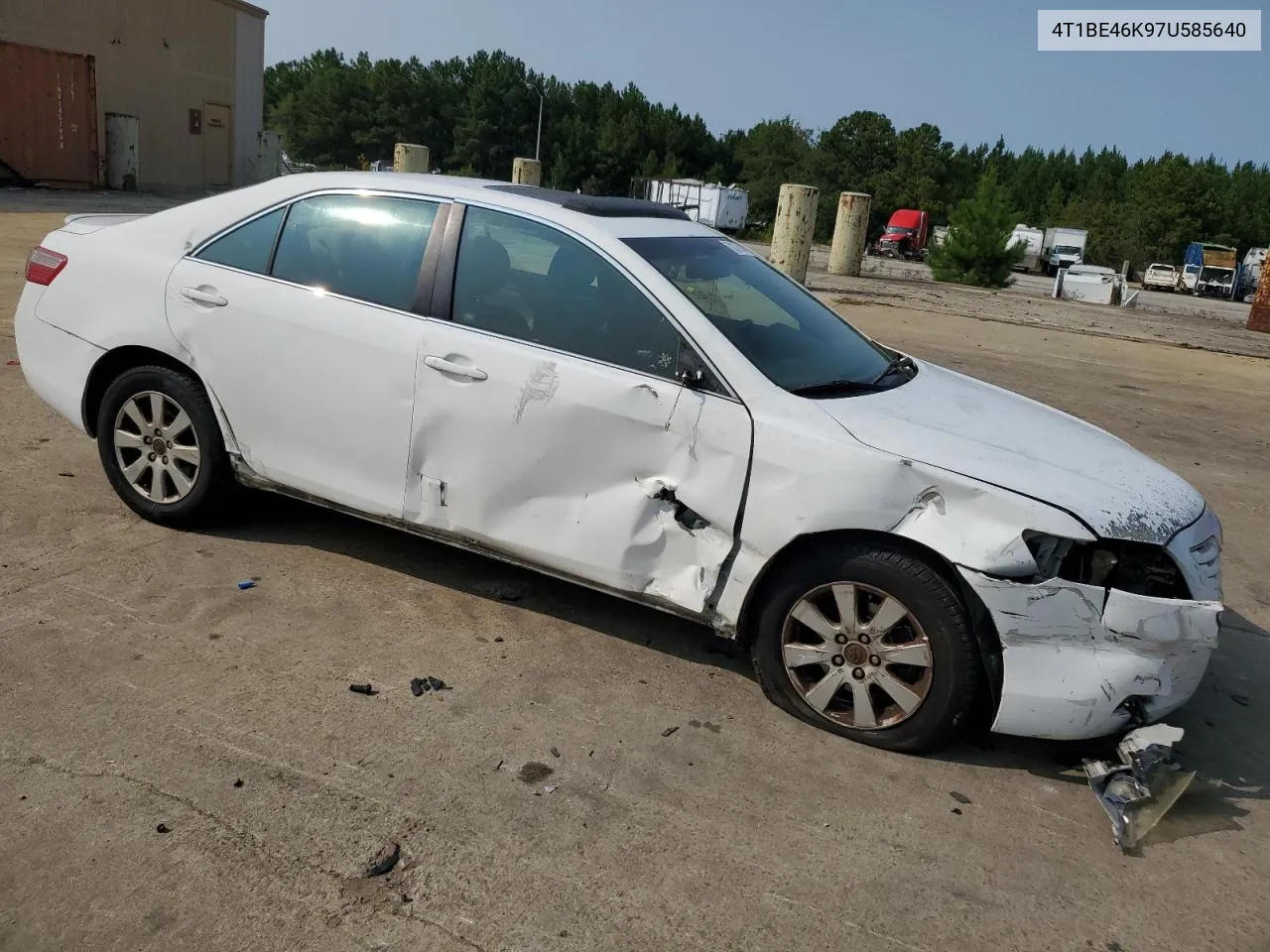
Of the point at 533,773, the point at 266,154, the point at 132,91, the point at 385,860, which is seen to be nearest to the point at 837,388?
the point at 533,773

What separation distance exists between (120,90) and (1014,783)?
110ft

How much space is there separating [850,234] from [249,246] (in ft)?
73.3

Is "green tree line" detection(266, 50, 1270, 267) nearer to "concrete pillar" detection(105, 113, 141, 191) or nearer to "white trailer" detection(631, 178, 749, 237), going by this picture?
"white trailer" detection(631, 178, 749, 237)

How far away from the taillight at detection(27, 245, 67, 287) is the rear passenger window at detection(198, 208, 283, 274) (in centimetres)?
84

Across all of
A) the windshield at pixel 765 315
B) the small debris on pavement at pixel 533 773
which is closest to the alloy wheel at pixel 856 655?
the windshield at pixel 765 315

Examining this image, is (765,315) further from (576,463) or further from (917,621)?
(917,621)

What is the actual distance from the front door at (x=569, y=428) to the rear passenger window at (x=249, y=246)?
3.03 ft

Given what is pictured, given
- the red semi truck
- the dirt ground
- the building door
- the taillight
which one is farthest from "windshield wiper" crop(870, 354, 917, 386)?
the red semi truck

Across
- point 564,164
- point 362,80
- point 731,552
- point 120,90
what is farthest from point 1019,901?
point 362,80

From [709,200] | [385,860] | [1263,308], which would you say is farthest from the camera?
[709,200]

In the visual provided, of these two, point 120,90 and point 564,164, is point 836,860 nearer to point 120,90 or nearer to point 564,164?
point 120,90

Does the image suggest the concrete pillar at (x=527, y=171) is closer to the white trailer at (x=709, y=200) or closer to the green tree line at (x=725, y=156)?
the white trailer at (x=709, y=200)

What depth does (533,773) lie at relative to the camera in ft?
10.4

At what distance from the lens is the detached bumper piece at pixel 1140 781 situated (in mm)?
3186
